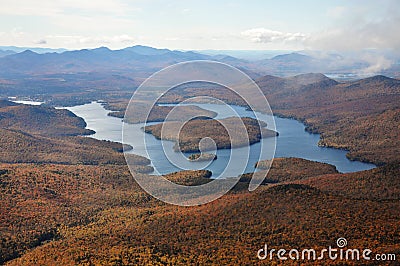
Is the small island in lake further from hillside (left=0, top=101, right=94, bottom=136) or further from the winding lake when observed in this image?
hillside (left=0, top=101, right=94, bottom=136)

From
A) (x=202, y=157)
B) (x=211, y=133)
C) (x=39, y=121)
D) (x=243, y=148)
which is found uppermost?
(x=39, y=121)

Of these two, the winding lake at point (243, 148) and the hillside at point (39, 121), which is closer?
the winding lake at point (243, 148)

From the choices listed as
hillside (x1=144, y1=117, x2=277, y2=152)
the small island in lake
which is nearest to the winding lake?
the small island in lake

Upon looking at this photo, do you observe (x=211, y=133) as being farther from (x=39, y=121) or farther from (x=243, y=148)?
(x=39, y=121)

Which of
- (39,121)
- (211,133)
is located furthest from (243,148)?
(39,121)

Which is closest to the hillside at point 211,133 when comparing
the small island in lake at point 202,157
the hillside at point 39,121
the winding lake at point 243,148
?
the winding lake at point 243,148

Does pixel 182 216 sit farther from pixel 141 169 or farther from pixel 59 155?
pixel 59 155

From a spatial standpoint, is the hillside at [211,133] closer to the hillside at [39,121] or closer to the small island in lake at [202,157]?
the small island in lake at [202,157]
